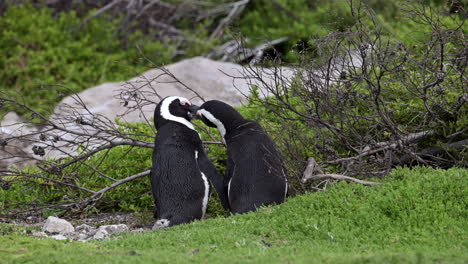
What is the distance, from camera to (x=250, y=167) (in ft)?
20.9

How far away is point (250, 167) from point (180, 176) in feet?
2.19

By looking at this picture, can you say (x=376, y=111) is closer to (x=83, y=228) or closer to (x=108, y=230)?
(x=108, y=230)

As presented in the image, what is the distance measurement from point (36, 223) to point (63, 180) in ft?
2.72

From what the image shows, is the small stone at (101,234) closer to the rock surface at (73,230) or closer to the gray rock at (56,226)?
the rock surface at (73,230)

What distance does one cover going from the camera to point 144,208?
24.9 feet

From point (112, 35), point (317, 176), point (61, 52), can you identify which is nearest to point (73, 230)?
point (317, 176)

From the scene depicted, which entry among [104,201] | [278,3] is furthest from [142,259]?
[278,3]

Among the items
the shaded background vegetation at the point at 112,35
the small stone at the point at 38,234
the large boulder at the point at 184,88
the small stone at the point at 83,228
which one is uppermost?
the shaded background vegetation at the point at 112,35

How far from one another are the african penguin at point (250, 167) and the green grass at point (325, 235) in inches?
21.5

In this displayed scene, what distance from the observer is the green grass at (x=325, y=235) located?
4.31m

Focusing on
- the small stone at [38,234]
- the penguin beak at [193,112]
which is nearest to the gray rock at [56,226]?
the small stone at [38,234]

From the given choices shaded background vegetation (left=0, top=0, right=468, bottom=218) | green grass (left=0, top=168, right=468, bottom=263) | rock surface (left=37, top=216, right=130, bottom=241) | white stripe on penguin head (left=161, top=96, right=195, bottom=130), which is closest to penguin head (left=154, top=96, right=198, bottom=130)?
white stripe on penguin head (left=161, top=96, right=195, bottom=130)

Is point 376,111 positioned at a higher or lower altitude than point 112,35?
lower

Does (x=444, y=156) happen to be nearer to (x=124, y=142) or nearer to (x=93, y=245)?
(x=124, y=142)
